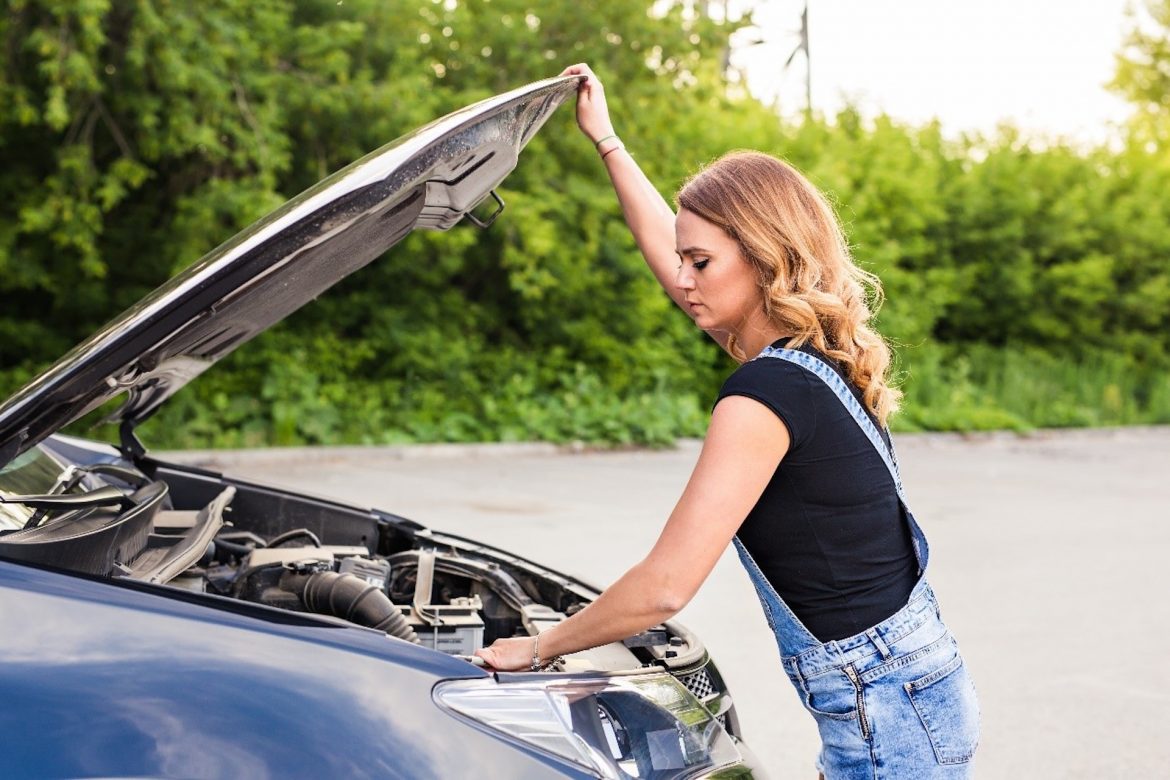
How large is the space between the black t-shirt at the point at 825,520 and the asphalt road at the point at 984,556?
1.72 metres

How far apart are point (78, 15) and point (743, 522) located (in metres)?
9.96

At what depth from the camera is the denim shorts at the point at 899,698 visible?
6.56ft

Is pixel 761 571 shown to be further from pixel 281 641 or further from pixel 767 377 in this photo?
pixel 281 641

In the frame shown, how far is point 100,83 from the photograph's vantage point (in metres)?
11.2

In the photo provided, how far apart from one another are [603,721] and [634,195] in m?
1.42

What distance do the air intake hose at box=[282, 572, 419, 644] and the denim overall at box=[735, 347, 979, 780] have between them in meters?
0.80

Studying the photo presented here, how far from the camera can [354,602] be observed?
8.28 feet

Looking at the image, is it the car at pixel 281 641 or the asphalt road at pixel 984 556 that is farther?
the asphalt road at pixel 984 556

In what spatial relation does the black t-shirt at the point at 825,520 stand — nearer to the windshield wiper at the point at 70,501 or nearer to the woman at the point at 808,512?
the woman at the point at 808,512

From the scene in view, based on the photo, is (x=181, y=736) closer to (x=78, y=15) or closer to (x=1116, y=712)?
(x=1116, y=712)

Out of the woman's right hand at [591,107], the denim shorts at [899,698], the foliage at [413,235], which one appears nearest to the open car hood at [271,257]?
the woman's right hand at [591,107]

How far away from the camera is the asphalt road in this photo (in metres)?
4.77

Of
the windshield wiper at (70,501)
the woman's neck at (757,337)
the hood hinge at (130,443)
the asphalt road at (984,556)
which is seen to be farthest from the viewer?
the asphalt road at (984,556)

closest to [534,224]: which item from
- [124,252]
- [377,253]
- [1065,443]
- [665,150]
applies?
[665,150]
